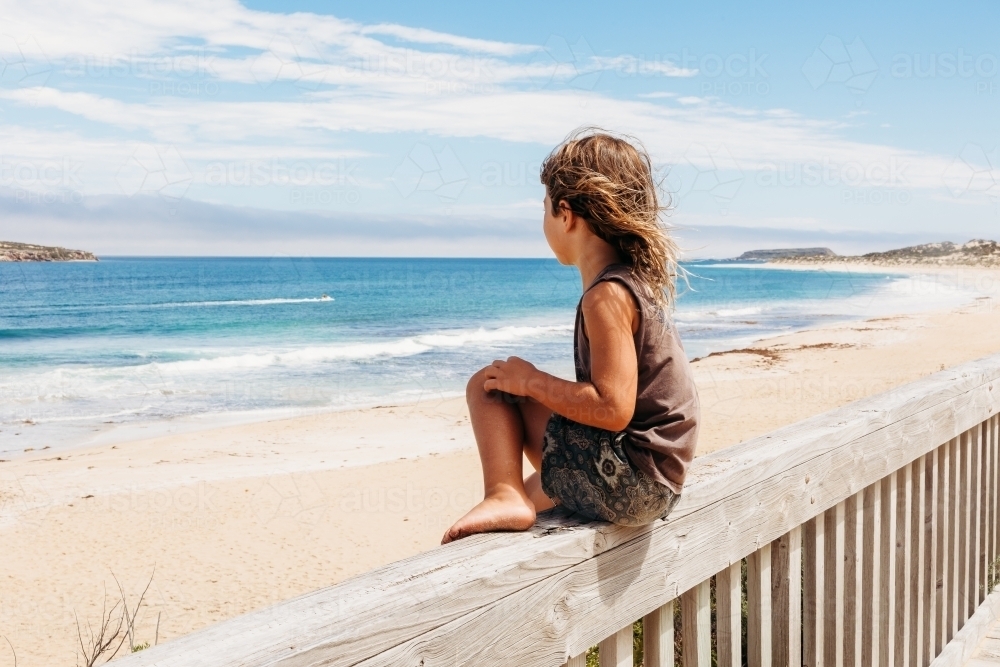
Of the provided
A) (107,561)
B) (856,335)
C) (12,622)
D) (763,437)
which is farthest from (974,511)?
(856,335)

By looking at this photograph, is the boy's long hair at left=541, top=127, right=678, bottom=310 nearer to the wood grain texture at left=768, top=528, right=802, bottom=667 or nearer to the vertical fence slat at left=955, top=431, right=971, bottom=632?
the wood grain texture at left=768, top=528, right=802, bottom=667

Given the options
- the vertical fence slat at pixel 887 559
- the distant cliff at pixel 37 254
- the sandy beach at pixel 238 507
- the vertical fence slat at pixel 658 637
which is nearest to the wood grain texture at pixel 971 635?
the vertical fence slat at pixel 887 559

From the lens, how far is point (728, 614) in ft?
6.02

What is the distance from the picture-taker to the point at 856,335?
26.3m

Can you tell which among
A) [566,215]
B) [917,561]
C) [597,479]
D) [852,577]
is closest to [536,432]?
[597,479]

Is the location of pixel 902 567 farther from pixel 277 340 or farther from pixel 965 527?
pixel 277 340

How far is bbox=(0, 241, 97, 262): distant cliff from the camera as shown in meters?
112

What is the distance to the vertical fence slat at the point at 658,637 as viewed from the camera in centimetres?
162

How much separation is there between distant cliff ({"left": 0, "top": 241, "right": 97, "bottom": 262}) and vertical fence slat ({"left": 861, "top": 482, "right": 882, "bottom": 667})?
127 meters

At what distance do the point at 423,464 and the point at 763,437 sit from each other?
9.18 metres

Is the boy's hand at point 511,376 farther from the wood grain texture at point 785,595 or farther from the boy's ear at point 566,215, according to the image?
the wood grain texture at point 785,595

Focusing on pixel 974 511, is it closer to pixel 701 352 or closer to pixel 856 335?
pixel 701 352

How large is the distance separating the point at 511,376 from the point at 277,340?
31.5 meters

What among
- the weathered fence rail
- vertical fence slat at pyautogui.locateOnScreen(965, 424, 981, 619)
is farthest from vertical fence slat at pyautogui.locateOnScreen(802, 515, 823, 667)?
vertical fence slat at pyautogui.locateOnScreen(965, 424, 981, 619)
